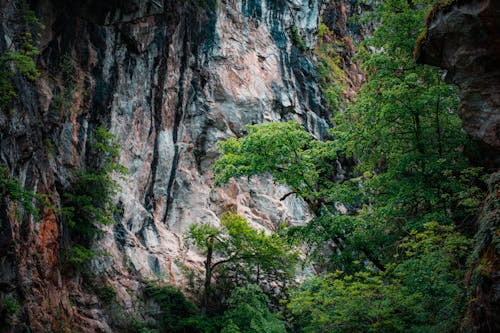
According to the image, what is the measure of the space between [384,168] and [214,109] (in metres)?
7.09

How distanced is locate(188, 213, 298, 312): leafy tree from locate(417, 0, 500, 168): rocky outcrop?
6.92 m

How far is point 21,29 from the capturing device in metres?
10.9

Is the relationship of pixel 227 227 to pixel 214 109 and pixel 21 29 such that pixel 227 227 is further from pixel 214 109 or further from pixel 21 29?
pixel 21 29

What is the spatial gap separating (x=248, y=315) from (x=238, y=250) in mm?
2325

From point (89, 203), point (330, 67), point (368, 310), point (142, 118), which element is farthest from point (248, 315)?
point (330, 67)

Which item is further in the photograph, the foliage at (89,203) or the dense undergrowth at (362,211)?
the foliage at (89,203)

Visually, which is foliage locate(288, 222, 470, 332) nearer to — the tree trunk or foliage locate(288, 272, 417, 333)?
foliage locate(288, 272, 417, 333)

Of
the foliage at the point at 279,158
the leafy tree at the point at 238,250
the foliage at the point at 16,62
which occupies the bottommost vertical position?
the leafy tree at the point at 238,250

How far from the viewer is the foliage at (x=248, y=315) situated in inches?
511

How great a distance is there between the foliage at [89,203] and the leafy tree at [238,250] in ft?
10.5

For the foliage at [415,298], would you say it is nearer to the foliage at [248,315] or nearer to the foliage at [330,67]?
the foliage at [248,315]

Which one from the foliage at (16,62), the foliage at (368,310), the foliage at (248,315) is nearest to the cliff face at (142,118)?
the foliage at (16,62)

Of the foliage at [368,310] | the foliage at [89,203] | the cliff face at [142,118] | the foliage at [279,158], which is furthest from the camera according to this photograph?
the foliage at [279,158]

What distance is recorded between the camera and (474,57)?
9.79 metres
